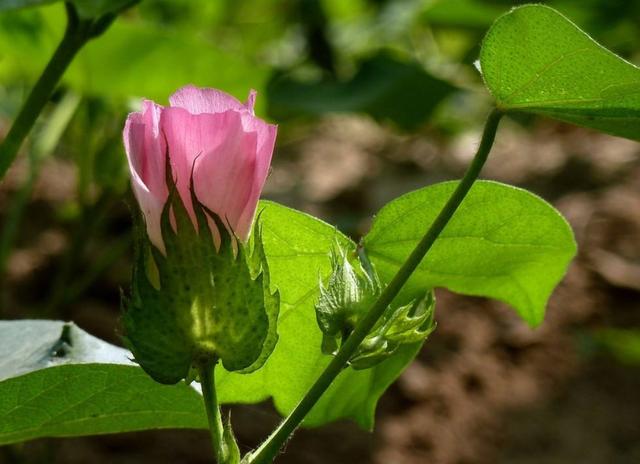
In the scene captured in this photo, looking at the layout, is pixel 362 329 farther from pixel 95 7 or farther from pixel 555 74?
pixel 95 7

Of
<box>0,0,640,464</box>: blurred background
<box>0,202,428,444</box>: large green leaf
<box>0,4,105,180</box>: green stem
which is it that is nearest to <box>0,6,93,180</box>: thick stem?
<box>0,4,105,180</box>: green stem

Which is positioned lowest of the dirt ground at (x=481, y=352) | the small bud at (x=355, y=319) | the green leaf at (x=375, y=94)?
the dirt ground at (x=481, y=352)

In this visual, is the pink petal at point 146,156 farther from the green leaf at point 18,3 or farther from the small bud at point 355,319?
the green leaf at point 18,3

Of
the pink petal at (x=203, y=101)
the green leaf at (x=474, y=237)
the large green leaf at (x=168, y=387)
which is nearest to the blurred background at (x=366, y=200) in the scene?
the large green leaf at (x=168, y=387)

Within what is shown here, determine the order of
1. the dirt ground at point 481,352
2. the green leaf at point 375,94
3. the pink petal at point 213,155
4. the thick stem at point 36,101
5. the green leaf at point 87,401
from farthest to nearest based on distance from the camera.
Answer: the green leaf at point 375,94, the dirt ground at point 481,352, the thick stem at point 36,101, the green leaf at point 87,401, the pink petal at point 213,155

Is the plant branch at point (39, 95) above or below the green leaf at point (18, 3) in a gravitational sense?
below

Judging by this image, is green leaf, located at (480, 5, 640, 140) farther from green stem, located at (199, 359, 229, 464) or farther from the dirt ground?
the dirt ground
